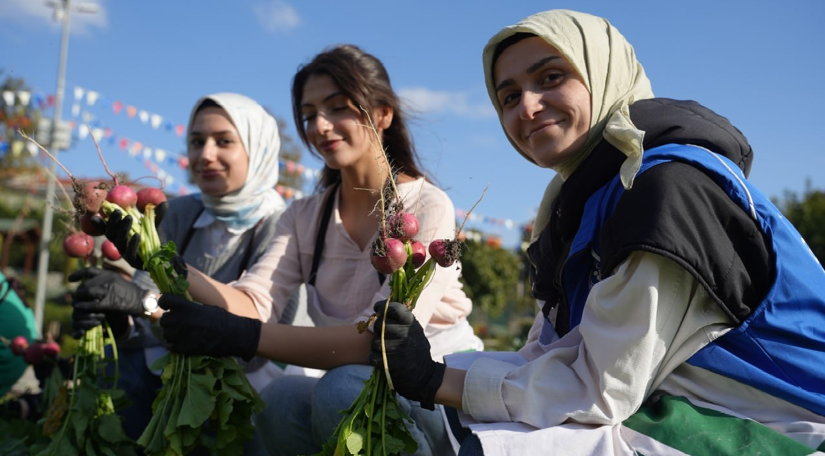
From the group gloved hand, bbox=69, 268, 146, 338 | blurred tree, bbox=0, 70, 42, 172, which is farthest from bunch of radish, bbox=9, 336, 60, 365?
blurred tree, bbox=0, 70, 42, 172

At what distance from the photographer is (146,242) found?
2127mm

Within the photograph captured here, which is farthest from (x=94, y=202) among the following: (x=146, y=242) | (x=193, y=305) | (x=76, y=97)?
(x=76, y=97)

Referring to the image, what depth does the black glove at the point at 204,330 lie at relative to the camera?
2.05 m

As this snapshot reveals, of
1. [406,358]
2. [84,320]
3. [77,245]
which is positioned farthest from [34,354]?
[406,358]

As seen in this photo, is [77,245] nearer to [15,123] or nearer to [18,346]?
[18,346]

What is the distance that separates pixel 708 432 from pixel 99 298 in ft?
6.88

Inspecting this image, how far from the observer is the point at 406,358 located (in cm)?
167

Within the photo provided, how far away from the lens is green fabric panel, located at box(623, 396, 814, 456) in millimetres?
1394

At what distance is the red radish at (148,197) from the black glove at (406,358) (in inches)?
37.1

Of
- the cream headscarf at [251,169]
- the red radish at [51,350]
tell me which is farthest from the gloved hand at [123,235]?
the red radish at [51,350]

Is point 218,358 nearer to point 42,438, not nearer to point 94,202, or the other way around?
point 94,202

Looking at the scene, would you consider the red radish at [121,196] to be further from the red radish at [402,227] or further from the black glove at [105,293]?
the red radish at [402,227]

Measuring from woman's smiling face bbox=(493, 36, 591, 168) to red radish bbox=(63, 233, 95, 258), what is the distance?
166 cm

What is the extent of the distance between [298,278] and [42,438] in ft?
3.71
